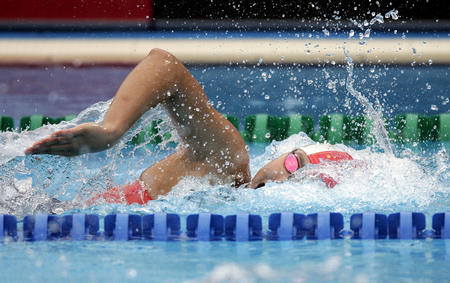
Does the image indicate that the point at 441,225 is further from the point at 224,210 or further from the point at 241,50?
the point at 241,50

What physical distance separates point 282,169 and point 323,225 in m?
0.37

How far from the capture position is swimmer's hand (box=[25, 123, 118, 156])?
5.18ft

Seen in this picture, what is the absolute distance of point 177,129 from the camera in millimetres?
2162

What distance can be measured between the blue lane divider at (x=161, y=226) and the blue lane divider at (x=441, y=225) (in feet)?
2.67

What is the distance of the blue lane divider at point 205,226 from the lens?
2100 mm

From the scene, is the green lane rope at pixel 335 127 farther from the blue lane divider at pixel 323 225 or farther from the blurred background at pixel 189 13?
the blurred background at pixel 189 13

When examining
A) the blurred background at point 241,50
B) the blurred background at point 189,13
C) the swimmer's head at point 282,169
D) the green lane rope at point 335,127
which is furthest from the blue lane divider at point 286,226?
the blurred background at point 189,13

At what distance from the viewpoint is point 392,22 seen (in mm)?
7840

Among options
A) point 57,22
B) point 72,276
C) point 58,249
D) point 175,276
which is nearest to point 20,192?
point 58,249

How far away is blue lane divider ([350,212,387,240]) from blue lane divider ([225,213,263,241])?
0.30m

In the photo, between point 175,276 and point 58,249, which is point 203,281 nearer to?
point 175,276

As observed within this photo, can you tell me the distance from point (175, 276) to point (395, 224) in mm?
779

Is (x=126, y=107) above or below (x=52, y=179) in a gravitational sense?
above

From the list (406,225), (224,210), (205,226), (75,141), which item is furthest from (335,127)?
(75,141)
